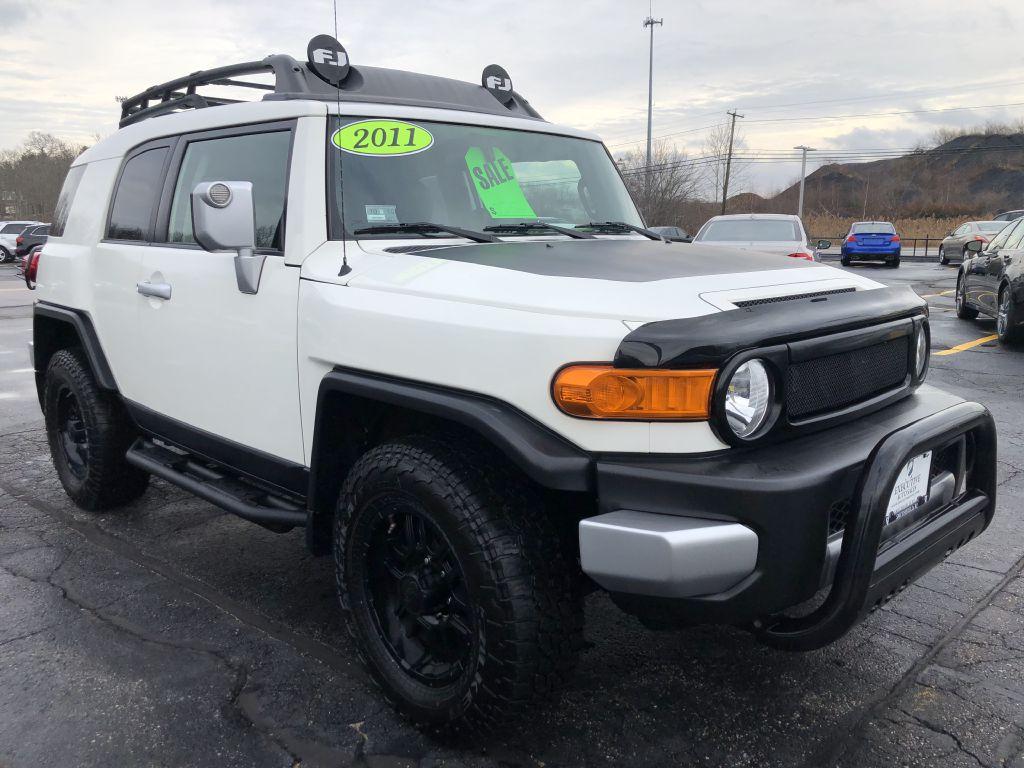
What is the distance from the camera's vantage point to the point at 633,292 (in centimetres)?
220

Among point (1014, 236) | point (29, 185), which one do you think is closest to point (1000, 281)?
point (1014, 236)

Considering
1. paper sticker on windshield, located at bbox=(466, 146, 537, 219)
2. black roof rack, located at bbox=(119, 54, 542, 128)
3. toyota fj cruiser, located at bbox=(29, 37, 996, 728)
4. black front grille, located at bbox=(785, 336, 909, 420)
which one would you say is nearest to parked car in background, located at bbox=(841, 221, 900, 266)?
black roof rack, located at bbox=(119, 54, 542, 128)

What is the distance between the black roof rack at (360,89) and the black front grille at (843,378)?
6.19 feet

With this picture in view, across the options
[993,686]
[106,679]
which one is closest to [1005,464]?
[993,686]

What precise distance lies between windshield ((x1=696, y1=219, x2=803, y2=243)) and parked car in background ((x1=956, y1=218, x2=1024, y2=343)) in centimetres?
234

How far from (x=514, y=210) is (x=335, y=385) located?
Result: 1109 mm

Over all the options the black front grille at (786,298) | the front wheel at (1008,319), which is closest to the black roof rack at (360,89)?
the black front grille at (786,298)

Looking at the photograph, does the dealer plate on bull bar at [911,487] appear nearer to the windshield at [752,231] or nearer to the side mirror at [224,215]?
the side mirror at [224,215]

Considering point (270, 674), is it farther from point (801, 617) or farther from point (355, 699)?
point (801, 617)

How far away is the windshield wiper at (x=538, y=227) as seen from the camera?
3113 mm

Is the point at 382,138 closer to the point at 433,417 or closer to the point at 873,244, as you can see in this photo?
the point at 433,417

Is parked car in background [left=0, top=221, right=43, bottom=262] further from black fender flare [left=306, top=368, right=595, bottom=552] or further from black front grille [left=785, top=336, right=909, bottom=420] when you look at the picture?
black front grille [left=785, top=336, right=909, bottom=420]

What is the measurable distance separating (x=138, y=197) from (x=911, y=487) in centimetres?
347

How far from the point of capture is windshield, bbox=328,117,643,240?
292 centimetres
